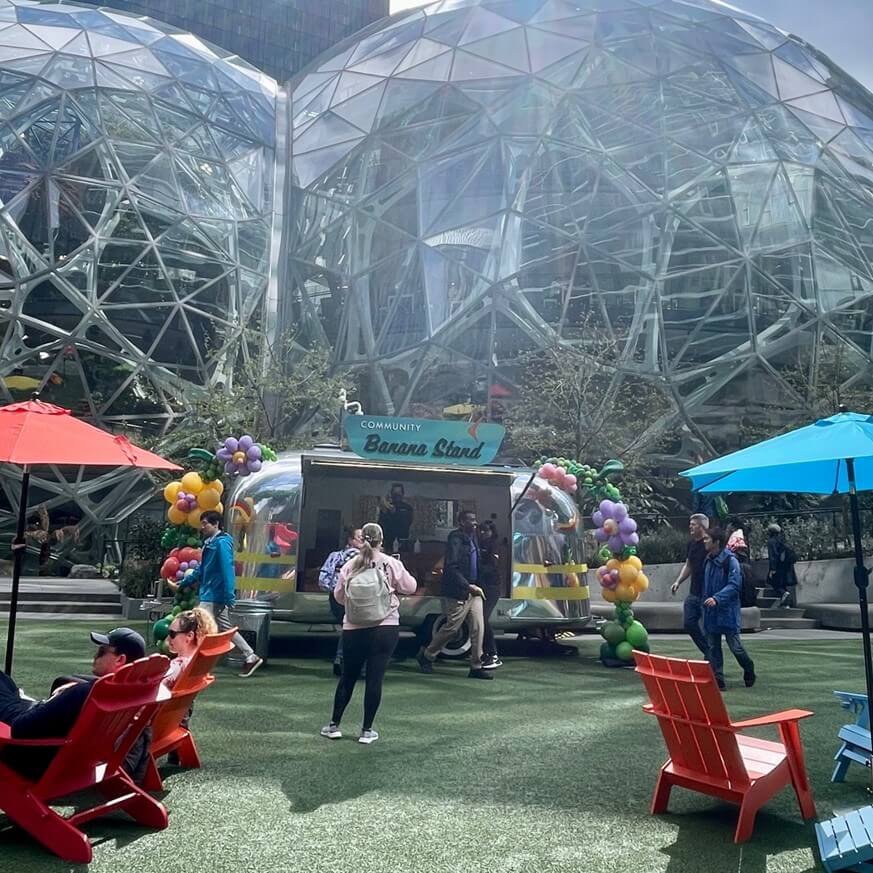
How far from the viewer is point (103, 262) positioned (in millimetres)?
25750

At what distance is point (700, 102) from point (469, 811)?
A: 24102mm

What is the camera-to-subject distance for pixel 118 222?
2616cm

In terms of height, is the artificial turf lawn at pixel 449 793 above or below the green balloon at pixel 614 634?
below

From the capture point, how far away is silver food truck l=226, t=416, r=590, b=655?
36.8ft

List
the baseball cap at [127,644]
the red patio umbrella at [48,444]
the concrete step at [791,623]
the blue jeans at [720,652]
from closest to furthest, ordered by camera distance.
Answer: the baseball cap at [127,644], the red patio umbrella at [48,444], the blue jeans at [720,652], the concrete step at [791,623]

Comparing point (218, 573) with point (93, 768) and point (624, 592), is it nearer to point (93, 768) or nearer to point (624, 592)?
point (93, 768)

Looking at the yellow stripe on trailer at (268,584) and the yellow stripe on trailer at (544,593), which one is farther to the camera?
the yellow stripe on trailer at (544,593)

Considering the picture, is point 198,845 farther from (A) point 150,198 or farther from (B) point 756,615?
(A) point 150,198

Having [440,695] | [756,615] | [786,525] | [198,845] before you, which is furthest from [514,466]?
[786,525]

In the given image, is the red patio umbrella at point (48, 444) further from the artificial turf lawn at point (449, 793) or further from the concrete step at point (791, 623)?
the concrete step at point (791, 623)

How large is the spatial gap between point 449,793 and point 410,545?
730cm

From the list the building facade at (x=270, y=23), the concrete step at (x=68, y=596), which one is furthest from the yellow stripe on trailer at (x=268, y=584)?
the building facade at (x=270, y=23)

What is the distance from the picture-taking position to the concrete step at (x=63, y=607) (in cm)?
1641

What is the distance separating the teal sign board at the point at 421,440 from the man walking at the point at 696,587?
8.58 feet
